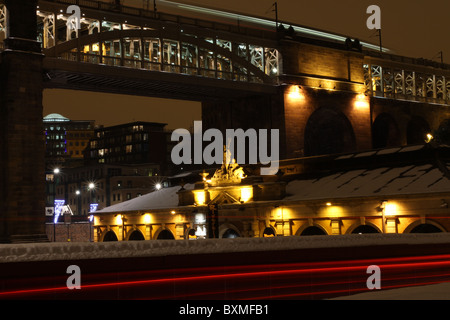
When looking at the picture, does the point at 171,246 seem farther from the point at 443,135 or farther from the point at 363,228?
the point at 443,135

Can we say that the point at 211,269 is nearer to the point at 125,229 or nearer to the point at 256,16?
the point at 125,229

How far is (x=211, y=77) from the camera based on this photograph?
7331cm

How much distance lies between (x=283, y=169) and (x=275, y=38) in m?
19.7

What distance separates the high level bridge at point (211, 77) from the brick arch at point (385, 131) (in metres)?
0.14

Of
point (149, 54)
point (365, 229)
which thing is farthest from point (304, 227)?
point (149, 54)

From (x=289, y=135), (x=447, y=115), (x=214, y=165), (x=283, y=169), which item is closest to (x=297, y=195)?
(x=283, y=169)

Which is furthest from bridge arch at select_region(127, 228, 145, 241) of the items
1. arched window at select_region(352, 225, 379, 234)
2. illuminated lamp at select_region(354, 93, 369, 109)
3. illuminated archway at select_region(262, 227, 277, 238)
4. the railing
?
illuminated lamp at select_region(354, 93, 369, 109)

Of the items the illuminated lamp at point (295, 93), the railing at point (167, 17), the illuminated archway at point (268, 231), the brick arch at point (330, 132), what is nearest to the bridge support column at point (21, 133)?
the railing at point (167, 17)

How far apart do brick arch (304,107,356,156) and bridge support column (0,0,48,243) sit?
3587 cm

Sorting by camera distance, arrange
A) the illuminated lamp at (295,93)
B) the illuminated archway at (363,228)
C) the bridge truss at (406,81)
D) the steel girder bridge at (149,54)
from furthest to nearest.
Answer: the bridge truss at (406,81)
the illuminated lamp at (295,93)
the steel girder bridge at (149,54)
the illuminated archway at (363,228)

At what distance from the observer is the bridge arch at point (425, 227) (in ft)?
149

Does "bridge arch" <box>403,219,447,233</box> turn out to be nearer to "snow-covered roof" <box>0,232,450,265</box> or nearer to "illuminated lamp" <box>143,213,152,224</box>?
"snow-covered roof" <box>0,232,450,265</box>

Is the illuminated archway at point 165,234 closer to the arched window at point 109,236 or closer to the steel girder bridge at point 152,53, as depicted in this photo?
the arched window at point 109,236

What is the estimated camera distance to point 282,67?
78.2 meters
